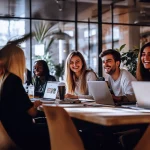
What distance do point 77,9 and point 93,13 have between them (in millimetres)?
502

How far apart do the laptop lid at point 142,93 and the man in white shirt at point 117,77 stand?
2.66 feet

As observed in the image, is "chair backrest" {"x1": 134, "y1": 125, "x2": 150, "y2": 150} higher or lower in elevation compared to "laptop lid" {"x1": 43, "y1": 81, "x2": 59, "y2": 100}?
lower

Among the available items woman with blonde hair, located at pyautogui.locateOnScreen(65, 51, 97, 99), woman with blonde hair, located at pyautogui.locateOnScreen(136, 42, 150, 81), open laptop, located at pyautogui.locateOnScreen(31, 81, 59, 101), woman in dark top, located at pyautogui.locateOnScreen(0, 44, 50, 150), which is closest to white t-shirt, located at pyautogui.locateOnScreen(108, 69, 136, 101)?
woman with blonde hair, located at pyautogui.locateOnScreen(136, 42, 150, 81)

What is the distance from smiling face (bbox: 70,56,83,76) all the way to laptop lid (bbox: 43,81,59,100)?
0.71 meters

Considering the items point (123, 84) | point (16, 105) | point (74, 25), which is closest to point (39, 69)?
point (123, 84)

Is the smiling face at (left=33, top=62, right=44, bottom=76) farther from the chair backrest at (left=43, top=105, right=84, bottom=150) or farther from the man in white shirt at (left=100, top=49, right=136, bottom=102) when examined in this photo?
the chair backrest at (left=43, top=105, right=84, bottom=150)

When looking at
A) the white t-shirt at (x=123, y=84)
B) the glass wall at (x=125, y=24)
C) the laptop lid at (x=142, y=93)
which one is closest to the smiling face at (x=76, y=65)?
the white t-shirt at (x=123, y=84)

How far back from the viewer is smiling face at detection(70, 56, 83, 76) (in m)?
4.31

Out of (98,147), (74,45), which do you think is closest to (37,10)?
(74,45)

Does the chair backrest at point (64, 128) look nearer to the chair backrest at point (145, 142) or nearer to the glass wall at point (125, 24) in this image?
the chair backrest at point (145, 142)

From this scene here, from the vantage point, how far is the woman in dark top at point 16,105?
7.86ft

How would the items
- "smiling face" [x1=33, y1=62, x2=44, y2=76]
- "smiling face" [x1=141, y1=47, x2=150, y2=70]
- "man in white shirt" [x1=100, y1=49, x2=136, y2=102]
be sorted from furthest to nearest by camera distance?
"smiling face" [x1=33, y1=62, x2=44, y2=76] → "man in white shirt" [x1=100, y1=49, x2=136, y2=102] → "smiling face" [x1=141, y1=47, x2=150, y2=70]

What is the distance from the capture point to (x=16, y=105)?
2.39 m

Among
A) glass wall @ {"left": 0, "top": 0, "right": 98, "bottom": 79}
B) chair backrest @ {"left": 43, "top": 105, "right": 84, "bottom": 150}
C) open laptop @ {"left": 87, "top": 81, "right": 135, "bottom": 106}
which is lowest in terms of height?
chair backrest @ {"left": 43, "top": 105, "right": 84, "bottom": 150}
